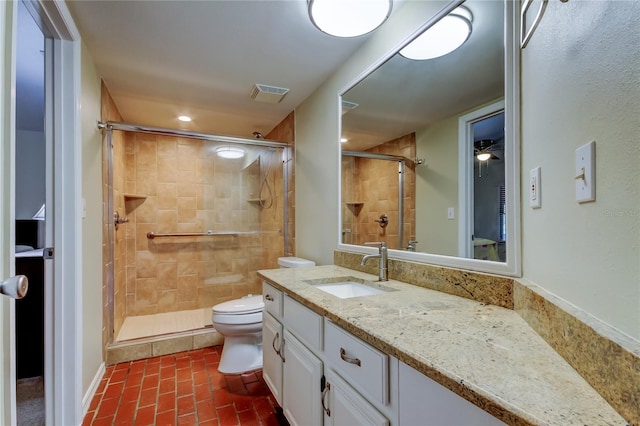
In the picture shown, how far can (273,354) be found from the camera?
66.1 inches

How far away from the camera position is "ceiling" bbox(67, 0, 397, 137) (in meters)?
1.59

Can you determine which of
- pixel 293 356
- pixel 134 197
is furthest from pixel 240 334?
pixel 134 197

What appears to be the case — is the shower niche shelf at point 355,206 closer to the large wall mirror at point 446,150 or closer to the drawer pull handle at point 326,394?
the large wall mirror at point 446,150

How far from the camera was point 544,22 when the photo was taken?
0.82m

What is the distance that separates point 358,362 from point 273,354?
91 centimetres

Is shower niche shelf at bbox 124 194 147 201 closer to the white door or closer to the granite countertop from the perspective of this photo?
the white door

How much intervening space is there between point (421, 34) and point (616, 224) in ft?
4.25

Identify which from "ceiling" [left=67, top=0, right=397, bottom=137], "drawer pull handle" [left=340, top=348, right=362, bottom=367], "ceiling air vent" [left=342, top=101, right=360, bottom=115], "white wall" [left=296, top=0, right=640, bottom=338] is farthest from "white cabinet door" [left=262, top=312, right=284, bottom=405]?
"ceiling" [left=67, top=0, right=397, bottom=137]

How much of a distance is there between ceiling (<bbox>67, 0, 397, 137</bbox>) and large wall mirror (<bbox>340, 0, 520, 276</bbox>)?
0.49 metres

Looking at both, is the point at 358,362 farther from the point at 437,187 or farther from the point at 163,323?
the point at 163,323

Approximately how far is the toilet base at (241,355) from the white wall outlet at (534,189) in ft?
6.54

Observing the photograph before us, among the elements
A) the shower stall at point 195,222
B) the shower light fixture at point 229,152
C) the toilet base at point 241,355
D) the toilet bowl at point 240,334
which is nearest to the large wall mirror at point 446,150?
the toilet bowl at point 240,334

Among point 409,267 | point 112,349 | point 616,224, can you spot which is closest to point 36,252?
point 112,349

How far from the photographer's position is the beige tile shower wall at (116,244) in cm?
228
